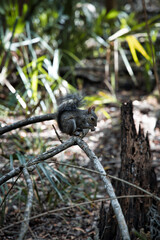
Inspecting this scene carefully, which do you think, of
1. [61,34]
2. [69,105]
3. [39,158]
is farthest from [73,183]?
[61,34]

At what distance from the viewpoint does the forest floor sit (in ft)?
9.47

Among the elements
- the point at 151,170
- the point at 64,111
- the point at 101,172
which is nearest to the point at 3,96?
the point at 64,111

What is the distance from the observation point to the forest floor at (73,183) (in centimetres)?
289

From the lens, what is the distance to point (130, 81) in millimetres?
6727

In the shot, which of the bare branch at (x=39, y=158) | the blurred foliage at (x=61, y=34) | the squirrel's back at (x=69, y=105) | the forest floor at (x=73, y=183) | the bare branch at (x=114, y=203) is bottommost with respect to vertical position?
the forest floor at (x=73, y=183)

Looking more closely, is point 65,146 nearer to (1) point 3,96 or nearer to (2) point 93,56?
(1) point 3,96

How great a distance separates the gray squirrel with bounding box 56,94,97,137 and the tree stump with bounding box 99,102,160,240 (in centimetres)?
34

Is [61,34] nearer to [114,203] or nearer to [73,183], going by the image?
[73,183]

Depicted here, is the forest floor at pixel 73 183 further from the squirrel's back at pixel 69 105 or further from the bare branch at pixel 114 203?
the squirrel's back at pixel 69 105

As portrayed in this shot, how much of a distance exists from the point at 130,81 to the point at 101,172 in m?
5.45

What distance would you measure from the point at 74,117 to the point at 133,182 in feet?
2.43

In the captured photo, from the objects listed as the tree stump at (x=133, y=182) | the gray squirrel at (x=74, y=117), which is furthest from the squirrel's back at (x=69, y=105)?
the tree stump at (x=133, y=182)

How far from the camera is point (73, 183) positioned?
10.8 feet

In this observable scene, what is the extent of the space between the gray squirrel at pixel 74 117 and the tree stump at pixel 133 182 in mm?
341
